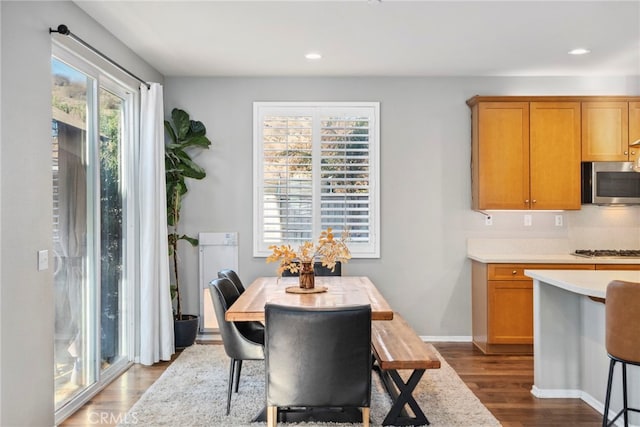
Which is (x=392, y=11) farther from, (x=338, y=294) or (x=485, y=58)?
(x=338, y=294)

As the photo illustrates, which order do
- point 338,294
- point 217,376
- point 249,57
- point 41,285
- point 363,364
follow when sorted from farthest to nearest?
point 249,57 → point 217,376 → point 338,294 → point 41,285 → point 363,364

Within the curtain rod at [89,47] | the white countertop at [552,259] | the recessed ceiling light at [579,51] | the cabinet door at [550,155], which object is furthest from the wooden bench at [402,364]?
the recessed ceiling light at [579,51]

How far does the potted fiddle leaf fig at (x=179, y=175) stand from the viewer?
4.93 meters

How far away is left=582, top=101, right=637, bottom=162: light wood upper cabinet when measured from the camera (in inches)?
198

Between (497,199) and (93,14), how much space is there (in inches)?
153

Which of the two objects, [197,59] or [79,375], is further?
[197,59]

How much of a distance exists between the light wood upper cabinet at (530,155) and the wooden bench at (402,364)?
220 cm

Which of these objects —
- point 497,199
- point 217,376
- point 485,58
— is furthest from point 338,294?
point 485,58

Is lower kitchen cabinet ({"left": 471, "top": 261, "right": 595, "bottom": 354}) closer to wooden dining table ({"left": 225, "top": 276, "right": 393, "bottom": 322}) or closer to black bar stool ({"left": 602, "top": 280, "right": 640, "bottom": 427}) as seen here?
wooden dining table ({"left": 225, "top": 276, "right": 393, "bottom": 322})

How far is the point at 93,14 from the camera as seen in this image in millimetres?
3555

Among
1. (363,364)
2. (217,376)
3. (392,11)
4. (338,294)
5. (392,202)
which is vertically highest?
(392,11)

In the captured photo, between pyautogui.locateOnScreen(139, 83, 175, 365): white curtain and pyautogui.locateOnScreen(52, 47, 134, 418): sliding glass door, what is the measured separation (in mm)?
131

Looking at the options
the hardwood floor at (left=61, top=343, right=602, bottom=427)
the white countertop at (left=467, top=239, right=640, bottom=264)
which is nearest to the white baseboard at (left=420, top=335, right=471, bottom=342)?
the hardwood floor at (left=61, top=343, right=602, bottom=427)

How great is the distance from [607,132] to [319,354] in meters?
4.04
